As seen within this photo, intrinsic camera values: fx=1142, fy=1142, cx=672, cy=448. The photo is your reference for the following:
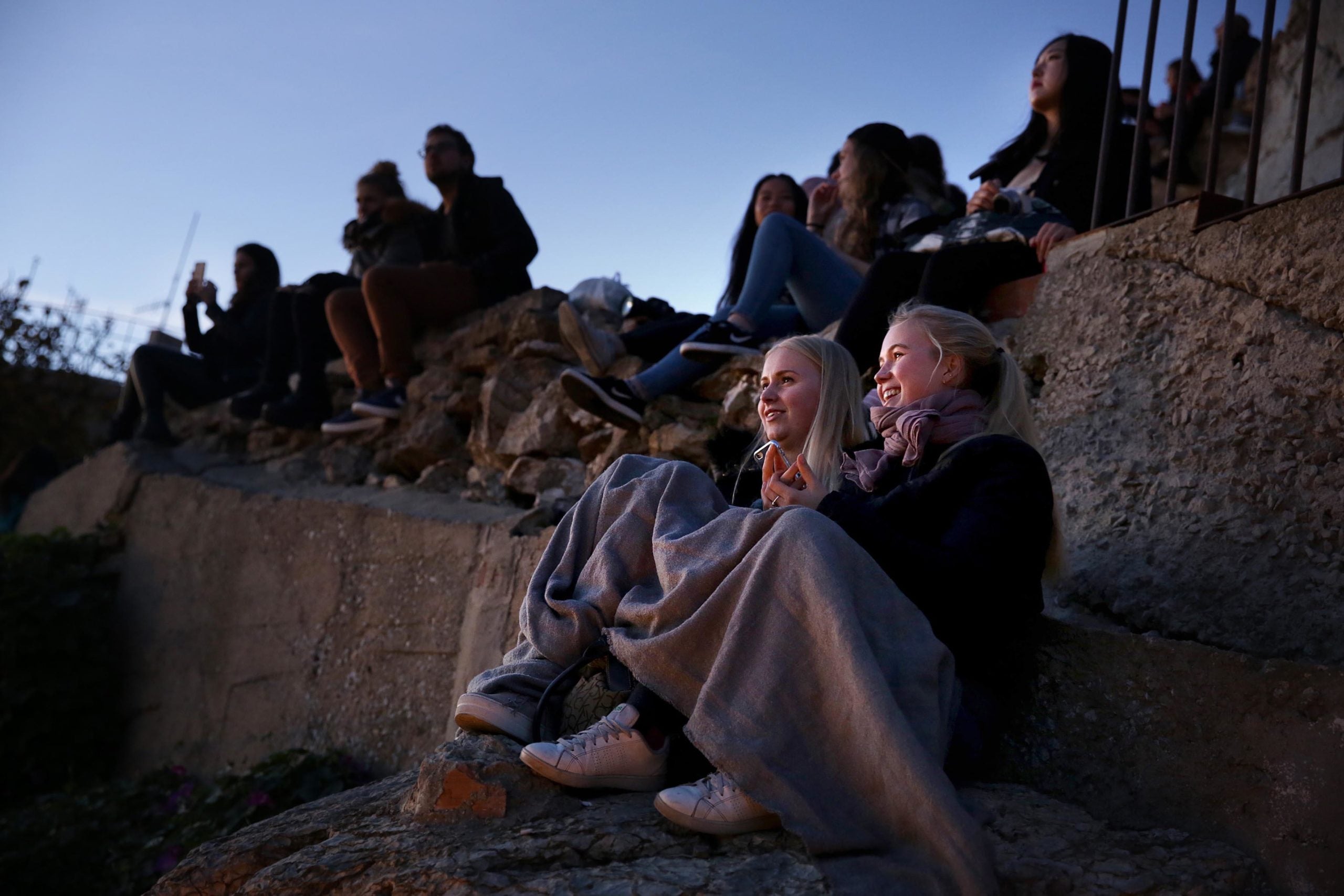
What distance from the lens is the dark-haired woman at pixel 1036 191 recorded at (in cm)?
320

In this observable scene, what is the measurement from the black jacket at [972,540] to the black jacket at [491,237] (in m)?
3.32

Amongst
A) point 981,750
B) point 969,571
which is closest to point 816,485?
point 969,571

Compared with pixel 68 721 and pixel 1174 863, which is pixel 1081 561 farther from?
pixel 68 721

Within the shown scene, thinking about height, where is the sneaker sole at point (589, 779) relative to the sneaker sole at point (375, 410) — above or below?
below

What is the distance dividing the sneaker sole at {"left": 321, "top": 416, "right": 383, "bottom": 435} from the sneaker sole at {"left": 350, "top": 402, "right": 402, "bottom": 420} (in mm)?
28

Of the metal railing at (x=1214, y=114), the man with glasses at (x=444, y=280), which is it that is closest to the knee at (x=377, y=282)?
the man with glasses at (x=444, y=280)

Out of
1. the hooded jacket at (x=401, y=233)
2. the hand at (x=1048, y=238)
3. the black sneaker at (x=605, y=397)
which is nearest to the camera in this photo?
the hand at (x=1048, y=238)

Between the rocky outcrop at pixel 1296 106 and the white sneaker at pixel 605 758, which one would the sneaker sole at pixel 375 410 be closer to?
the white sneaker at pixel 605 758

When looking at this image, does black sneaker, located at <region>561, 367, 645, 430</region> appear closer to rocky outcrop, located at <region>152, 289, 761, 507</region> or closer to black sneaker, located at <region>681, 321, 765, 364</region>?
rocky outcrop, located at <region>152, 289, 761, 507</region>

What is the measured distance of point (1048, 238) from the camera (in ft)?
10.4

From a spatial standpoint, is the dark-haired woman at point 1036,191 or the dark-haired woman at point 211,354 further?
the dark-haired woman at point 211,354

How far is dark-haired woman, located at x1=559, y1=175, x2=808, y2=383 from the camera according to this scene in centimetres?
426

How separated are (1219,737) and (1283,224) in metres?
1.18

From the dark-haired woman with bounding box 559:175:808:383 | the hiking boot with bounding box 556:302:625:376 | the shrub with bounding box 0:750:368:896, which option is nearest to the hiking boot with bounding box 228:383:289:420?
the shrub with bounding box 0:750:368:896
